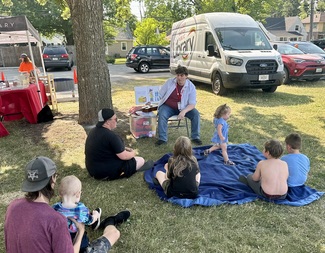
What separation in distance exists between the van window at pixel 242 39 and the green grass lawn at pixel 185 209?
2786 millimetres

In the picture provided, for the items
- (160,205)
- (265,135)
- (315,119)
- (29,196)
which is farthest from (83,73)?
(315,119)

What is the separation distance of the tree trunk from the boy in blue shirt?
3690 millimetres

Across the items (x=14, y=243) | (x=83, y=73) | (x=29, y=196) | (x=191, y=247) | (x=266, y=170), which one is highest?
(x=83, y=73)

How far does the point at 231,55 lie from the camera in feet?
28.6

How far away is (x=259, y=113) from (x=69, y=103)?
5.63m

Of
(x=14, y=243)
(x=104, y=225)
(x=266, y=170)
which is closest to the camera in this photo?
(x=14, y=243)

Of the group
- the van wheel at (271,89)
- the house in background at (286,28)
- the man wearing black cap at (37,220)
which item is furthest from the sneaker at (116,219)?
the house in background at (286,28)

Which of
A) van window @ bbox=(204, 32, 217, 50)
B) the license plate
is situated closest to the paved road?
van window @ bbox=(204, 32, 217, 50)

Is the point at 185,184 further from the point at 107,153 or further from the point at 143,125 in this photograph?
the point at 143,125

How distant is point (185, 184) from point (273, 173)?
39.6 inches

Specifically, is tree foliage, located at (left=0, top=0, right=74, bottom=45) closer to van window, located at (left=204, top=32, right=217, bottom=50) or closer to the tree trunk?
van window, located at (left=204, top=32, right=217, bottom=50)

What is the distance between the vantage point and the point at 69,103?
358 inches

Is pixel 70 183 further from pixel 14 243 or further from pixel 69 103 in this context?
pixel 69 103

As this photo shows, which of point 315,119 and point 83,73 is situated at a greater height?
point 83,73
